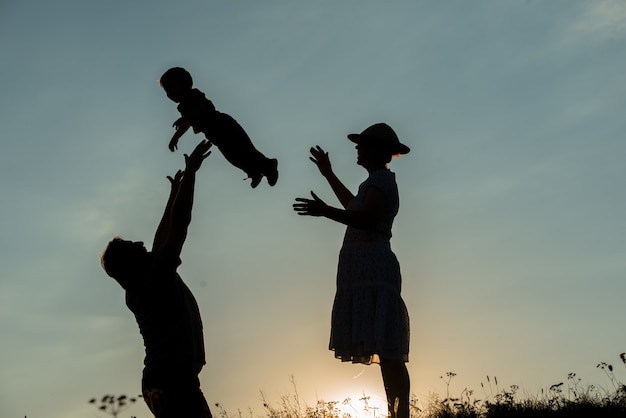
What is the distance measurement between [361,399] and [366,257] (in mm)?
1388

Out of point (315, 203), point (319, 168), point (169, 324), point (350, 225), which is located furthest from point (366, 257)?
point (169, 324)

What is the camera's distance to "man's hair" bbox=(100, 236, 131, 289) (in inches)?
198

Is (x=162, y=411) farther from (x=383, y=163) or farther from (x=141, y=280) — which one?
(x=383, y=163)

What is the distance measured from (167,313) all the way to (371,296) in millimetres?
1618

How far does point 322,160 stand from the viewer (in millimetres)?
6941

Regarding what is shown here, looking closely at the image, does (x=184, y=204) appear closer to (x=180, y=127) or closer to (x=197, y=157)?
(x=197, y=157)

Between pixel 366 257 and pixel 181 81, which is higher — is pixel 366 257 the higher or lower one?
the lower one

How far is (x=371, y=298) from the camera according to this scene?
5.89 m

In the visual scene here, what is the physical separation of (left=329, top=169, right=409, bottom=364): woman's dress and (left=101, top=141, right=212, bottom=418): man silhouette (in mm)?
1290

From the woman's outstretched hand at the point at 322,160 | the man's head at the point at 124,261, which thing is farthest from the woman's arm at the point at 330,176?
the man's head at the point at 124,261

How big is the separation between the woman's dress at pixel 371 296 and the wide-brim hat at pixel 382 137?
0.81 feet

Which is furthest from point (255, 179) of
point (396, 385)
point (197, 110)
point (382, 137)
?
point (396, 385)

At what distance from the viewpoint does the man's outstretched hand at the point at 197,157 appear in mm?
5195

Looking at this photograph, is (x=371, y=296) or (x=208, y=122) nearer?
(x=371, y=296)
